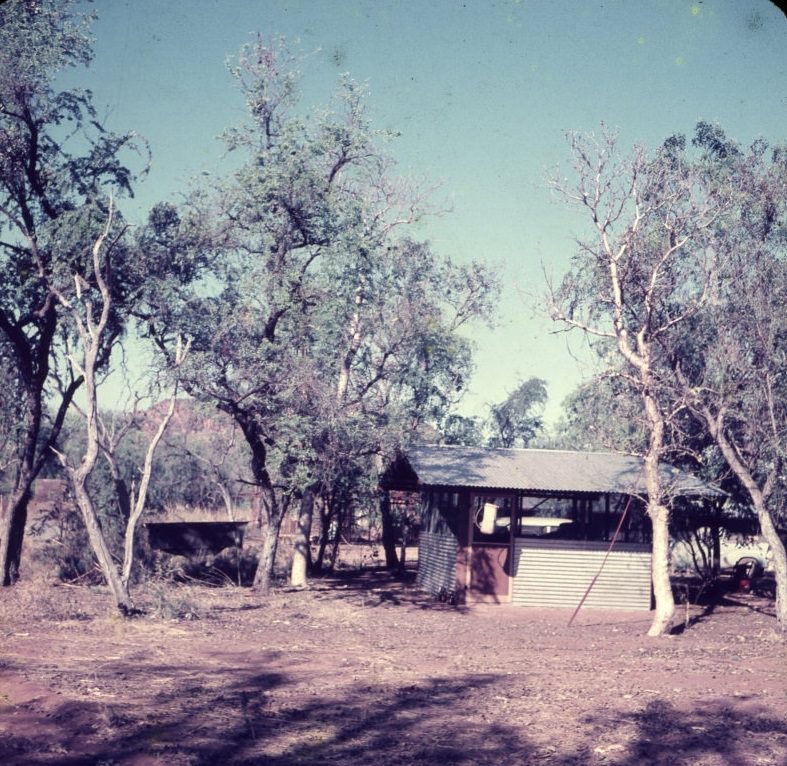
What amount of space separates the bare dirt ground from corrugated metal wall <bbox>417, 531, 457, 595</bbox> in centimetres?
296

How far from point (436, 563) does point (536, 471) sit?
370cm

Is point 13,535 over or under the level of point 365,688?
over

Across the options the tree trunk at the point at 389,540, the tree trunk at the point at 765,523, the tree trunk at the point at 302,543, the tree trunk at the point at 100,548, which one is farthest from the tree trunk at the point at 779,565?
the tree trunk at the point at 389,540

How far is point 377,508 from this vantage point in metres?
28.5

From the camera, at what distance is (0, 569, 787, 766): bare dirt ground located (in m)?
7.52

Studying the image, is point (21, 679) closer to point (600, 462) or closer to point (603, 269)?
point (603, 269)

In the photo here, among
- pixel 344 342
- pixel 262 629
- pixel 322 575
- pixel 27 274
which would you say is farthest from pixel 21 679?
pixel 322 575

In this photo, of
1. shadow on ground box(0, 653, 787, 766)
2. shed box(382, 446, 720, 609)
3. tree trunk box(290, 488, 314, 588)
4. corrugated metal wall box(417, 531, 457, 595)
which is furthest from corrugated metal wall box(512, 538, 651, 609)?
shadow on ground box(0, 653, 787, 766)

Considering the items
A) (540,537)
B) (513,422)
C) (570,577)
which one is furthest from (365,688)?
(513,422)

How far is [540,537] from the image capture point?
68.0 feet

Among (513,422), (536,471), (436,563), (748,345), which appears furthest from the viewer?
(513,422)

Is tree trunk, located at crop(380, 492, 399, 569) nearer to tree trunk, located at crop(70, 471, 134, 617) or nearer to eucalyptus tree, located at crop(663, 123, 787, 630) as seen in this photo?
eucalyptus tree, located at crop(663, 123, 787, 630)

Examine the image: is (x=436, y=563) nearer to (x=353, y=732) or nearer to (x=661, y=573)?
(x=661, y=573)

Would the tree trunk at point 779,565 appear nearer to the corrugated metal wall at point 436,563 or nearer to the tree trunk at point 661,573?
the tree trunk at point 661,573
